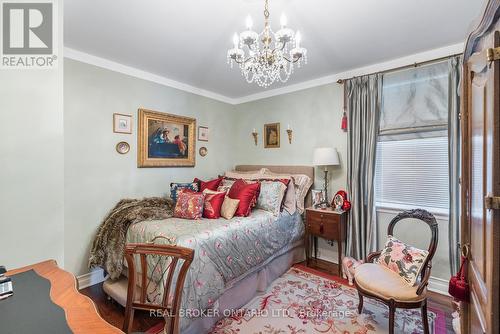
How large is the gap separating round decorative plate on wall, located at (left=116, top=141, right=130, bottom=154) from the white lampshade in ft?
7.91

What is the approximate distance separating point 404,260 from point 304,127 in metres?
2.14

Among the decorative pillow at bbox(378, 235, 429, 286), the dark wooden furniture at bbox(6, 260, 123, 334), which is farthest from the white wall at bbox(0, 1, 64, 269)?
the decorative pillow at bbox(378, 235, 429, 286)

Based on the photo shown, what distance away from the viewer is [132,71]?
2984mm

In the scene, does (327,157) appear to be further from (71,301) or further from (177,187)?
(71,301)

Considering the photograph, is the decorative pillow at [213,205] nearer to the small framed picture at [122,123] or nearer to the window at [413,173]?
the small framed picture at [122,123]

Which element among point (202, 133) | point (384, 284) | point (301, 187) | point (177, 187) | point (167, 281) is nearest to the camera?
point (167, 281)

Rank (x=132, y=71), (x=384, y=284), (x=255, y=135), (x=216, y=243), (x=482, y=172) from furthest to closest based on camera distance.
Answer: (x=255, y=135), (x=132, y=71), (x=216, y=243), (x=384, y=284), (x=482, y=172)

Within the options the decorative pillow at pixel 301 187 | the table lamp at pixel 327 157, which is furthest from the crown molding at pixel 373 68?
the decorative pillow at pixel 301 187

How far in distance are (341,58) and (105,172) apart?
3.07 meters

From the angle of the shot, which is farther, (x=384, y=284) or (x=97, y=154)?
(x=97, y=154)

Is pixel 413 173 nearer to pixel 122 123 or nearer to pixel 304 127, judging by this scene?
pixel 304 127

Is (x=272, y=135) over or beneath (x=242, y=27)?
beneath

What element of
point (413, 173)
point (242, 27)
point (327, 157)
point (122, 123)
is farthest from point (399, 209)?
point (122, 123)

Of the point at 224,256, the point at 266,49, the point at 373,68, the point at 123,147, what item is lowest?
the point at 224,256
